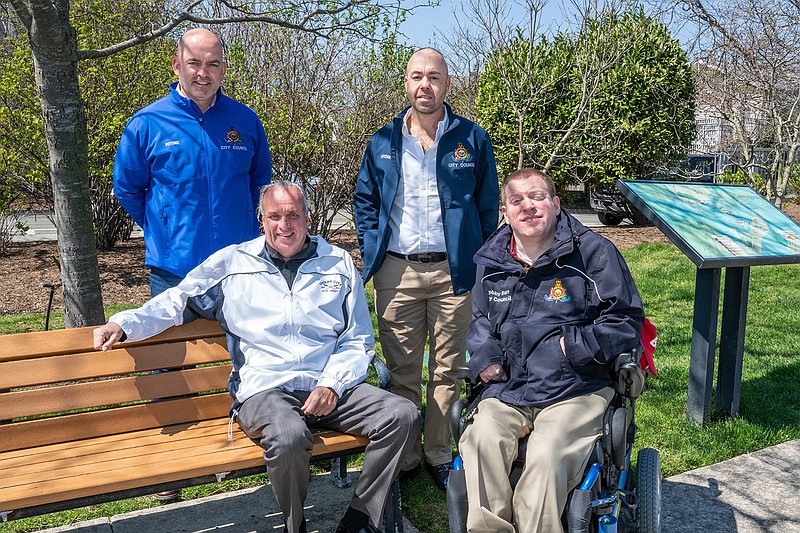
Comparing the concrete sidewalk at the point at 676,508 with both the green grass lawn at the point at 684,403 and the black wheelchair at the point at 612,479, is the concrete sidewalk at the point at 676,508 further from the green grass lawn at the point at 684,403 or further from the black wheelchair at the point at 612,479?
the black wheelchair at the point at 612,479

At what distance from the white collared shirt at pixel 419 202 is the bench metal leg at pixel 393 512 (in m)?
1.22

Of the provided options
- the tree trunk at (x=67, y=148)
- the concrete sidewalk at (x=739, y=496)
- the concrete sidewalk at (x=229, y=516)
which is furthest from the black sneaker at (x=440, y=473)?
the tree trunk at (x=67, y=148)

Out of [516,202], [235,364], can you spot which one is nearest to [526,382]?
[516,202]

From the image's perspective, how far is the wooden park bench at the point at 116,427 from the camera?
3.05 metres

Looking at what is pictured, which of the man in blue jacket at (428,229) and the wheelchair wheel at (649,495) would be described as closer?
the wheelchair wheel at (649,495)

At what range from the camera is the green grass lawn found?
13.2ft

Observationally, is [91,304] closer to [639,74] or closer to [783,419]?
[783,419]

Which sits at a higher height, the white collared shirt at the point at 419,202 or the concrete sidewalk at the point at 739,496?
the white collared shirt at the point at 419,202

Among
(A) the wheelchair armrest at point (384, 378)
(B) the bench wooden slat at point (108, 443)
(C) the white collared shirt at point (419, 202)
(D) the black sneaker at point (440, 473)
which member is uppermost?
(C) the white collared shirt at point (419, 202)

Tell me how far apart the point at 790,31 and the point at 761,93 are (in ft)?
3.15

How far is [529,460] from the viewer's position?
3.01 meters

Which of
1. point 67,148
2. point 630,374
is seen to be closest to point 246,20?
point 67,148

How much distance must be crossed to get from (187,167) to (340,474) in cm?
177

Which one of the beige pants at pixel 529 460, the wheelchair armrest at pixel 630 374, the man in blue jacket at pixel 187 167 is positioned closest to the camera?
the beige pants at pixel 529 460
